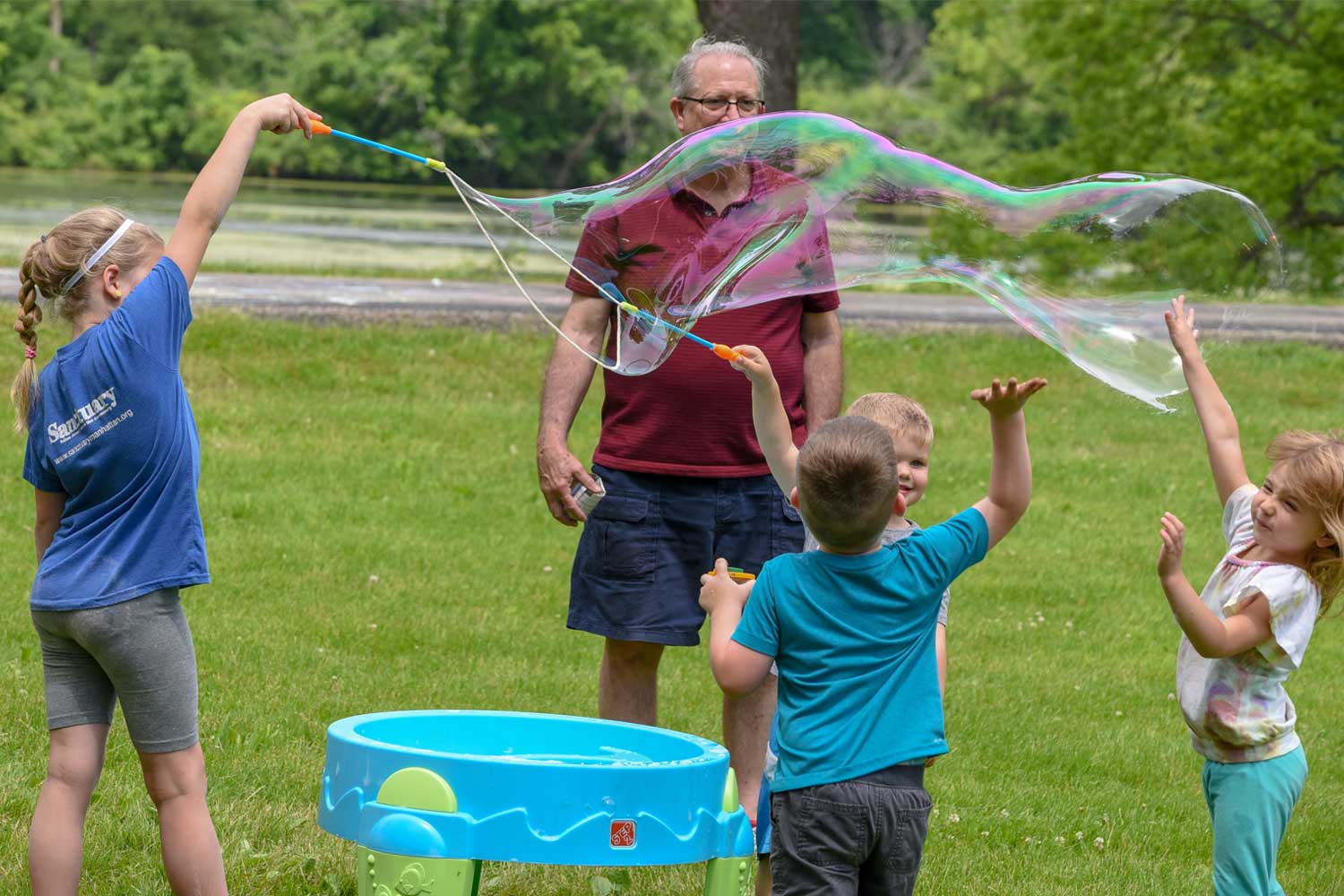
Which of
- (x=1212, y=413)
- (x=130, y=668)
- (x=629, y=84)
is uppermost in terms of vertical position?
(x=629, y=84)

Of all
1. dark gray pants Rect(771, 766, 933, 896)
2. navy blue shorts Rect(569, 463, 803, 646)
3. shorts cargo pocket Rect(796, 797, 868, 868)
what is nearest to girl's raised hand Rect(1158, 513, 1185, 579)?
dark gray pants Rect(771, 766, 933, 896)

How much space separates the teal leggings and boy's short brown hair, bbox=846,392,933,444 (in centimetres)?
94

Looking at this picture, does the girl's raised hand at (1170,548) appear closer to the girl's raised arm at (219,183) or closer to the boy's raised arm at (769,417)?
the boy's raised arm at (769,417)

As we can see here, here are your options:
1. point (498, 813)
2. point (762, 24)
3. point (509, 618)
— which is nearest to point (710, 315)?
point (498, 813)

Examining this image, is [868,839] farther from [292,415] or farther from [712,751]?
[292,415]

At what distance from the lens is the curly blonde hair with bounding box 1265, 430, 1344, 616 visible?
10.5ft

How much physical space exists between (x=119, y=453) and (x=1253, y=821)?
2.35 metres

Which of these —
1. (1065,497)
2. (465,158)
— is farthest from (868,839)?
(465,158)

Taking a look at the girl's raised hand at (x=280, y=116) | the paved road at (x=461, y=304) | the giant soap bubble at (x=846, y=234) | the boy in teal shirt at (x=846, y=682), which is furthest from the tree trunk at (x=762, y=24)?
the boy in teal shirt at (x=846, y=682)

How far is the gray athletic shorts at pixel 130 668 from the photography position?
10.4ft

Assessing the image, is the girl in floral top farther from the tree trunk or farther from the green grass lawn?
the tree trunk

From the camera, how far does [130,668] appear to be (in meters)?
3.20

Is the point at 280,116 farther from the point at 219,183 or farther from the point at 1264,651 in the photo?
the point at 1264,651

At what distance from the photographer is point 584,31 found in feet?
135
